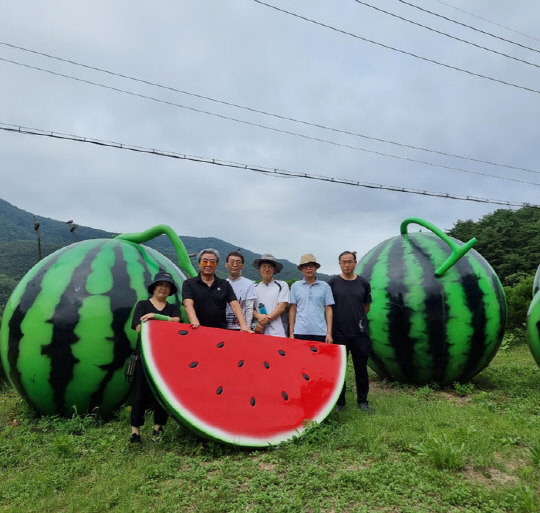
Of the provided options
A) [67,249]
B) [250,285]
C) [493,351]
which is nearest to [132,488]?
[250,285]

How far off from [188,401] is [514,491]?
2.28 metres

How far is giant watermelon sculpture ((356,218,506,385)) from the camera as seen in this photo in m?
5.50

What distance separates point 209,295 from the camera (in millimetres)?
4215

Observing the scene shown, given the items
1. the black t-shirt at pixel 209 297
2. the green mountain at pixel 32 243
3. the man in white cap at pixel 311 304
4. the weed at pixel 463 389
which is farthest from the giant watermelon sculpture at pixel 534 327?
the green mountain at pixel 32 243

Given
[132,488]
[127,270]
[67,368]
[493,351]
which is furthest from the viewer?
[493,351]

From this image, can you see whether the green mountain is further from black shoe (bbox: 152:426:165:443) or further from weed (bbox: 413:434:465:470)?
weed (bbox: 413:434:465:470)

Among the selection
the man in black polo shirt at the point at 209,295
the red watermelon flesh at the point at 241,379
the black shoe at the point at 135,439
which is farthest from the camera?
the man in black polo shirt at the point at 209,295

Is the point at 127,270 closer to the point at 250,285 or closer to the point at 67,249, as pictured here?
the point at 67,249

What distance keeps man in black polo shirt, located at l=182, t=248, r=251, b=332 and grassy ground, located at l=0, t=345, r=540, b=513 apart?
1.00 meters

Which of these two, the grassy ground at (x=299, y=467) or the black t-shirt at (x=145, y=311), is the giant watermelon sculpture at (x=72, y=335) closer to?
the grassy ground at (x=299, y=467)

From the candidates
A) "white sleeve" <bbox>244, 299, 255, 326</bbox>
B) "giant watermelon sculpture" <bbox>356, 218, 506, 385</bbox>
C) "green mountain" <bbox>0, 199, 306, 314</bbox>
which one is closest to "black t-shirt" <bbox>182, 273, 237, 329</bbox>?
"white sleeve" <bbox>244, 299, 255, 326</bbox>

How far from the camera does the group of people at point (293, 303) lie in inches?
167

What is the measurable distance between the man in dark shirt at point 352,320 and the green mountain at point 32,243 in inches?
650

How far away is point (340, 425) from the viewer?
4090mm
